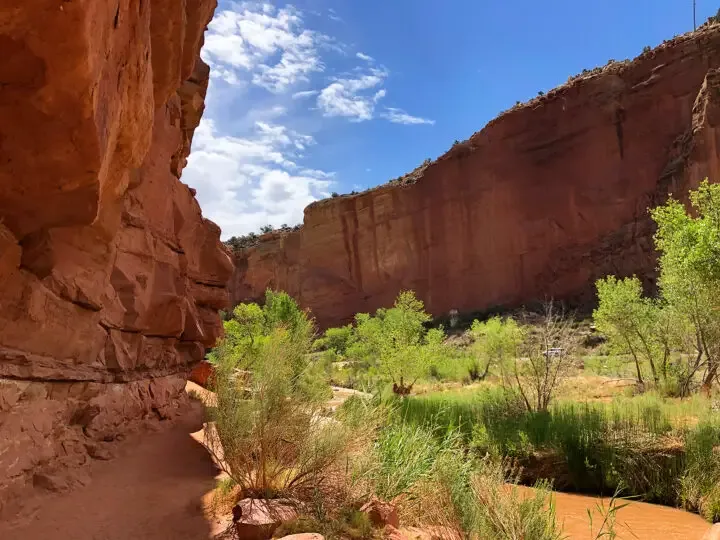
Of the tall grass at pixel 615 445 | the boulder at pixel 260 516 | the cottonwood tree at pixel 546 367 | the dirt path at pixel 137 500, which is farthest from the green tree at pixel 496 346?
the boulder at pixel 260 516

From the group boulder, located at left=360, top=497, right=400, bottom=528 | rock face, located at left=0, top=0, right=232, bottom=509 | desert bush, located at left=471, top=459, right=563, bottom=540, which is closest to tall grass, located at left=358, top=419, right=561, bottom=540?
desert bush, located at left=471, top=459, right=563, bottom=540

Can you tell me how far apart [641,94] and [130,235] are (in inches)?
1533

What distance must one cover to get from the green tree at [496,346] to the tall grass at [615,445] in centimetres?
405

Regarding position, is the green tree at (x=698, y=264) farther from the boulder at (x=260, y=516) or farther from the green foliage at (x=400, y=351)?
the green foliage at (x=400, y=351)

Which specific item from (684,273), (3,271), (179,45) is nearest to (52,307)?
(3,271)

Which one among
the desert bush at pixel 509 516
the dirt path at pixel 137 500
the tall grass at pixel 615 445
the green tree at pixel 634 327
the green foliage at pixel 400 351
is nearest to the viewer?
the dirt path at pixel 137 500

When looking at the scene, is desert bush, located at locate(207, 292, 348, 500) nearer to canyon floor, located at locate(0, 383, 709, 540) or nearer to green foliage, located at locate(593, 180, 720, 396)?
canyon floor, located at locate(0, 383, 709, 540)

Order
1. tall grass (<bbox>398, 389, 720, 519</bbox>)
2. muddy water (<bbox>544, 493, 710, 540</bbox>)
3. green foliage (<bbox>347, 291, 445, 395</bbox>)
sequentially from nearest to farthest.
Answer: muddy water (<bbox>544, 493, 710, 540</bbox>) → tall grass (<bbox>398, 389, 720, 519</bbox>) → green foliage (<bbox>347, 291, 445, 395</bbox>)

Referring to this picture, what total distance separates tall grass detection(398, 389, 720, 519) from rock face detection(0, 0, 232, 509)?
15.8 feet

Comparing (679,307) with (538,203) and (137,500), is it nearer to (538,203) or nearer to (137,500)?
(137,500)

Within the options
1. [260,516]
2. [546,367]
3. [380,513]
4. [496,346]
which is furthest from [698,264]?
[496,346]

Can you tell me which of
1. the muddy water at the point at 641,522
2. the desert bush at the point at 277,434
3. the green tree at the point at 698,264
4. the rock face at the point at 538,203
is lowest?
the muddy water at the point at 641,522

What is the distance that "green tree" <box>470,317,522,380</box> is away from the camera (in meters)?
17.8

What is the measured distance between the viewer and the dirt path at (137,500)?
464 centimetres
